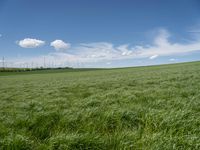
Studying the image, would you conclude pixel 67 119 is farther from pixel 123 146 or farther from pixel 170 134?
pixel 170 134

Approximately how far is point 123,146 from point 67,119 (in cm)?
196

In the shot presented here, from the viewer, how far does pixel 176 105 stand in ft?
16.9

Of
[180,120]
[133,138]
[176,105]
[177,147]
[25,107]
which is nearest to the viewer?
[177,147]

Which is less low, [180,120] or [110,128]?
[180,120]

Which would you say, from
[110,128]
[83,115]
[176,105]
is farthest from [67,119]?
[176,105]

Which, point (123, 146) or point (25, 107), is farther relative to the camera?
point (25, 107)

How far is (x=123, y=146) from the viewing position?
9.52ft

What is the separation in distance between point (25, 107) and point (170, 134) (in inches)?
210

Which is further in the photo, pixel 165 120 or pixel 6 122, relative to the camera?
pixel 6 122

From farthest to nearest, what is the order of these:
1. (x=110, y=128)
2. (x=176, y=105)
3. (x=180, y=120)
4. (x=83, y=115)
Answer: (x=176, y=105)
(x=83, y=115)
(x=110, y=128)
(x=180, y=120)

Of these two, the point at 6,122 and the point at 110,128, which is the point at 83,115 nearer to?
the point at 110,128

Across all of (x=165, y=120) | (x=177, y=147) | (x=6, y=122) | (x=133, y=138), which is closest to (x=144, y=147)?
(x=133, y=138)

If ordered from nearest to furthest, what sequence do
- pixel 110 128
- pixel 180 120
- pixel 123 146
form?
pixel 123 146
pixel 180 120
pixel 110 128

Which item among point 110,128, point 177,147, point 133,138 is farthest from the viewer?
point 110,128
